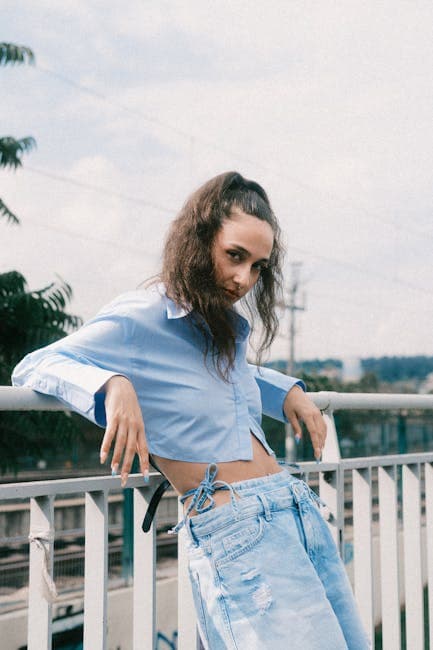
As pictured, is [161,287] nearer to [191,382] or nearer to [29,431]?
[191,382]

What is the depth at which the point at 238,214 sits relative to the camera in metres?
1.50

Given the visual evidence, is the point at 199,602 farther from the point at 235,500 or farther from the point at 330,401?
the point at 330,401

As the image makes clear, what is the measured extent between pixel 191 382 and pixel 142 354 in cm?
10

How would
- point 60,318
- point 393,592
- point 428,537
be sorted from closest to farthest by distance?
point 393,592, point 428,537, point 60,318

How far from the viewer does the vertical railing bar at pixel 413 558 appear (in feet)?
7.43

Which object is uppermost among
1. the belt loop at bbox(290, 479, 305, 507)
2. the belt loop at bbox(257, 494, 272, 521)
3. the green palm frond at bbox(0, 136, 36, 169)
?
the green palm frond at bbox(0, 136, 36, 169)

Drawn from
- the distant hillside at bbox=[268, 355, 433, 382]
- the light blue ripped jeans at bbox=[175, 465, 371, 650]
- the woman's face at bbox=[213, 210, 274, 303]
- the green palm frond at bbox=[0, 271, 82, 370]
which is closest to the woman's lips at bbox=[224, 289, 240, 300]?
the woman's face at bbox=[213, 210, 274, 303]

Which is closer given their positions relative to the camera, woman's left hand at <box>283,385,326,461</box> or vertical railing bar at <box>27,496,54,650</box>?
vertical railing bar at <box>27,496,54,650</box>

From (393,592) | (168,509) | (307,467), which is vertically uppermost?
(307,467)

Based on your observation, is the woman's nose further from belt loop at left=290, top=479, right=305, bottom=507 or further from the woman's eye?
belt loop at left=290, top=479, right=305, bottom=507

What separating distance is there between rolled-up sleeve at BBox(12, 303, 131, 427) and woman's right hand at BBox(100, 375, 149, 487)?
41 millimetres

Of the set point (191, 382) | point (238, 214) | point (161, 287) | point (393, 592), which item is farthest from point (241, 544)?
point (393, 592)

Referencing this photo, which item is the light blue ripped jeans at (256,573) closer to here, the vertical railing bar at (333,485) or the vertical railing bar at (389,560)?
the vertical railing bar at (333,485)

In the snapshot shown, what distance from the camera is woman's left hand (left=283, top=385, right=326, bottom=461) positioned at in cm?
174
